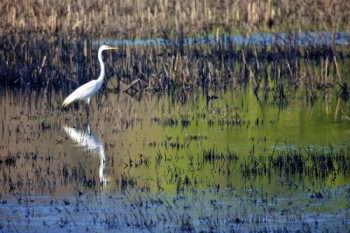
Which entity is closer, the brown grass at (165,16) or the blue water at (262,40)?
the blue water at (262,40)

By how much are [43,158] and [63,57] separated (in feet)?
23.3

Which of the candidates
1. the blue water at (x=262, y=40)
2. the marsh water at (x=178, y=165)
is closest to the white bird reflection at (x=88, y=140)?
the marsh water at (x=178, y=165)

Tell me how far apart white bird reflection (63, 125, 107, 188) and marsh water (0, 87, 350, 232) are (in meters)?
0.02

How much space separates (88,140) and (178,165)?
2.41m

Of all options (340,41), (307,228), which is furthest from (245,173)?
(340,41)

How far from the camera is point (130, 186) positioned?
353 inches

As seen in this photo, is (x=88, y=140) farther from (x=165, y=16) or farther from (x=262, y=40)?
(x=165, y=16)

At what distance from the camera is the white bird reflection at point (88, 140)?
35.6 feet

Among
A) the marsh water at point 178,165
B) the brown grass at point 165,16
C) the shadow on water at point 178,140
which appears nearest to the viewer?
the marsh water at point 178,165

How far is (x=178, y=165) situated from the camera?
9953 millimetres

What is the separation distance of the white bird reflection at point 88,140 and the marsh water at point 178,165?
0.02m

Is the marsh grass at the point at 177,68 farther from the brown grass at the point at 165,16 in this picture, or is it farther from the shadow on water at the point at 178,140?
the brown grass at the point at 165,16

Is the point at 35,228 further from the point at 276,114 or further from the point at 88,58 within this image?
the point at 88,58

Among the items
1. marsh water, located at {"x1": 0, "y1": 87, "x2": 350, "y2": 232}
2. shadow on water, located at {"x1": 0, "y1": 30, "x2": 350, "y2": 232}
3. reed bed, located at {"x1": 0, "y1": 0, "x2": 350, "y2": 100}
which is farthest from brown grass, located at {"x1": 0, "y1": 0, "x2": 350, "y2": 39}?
marsh water, located at {"x1": 0, "y1": 87, "x2": 350, "y2": 232}
